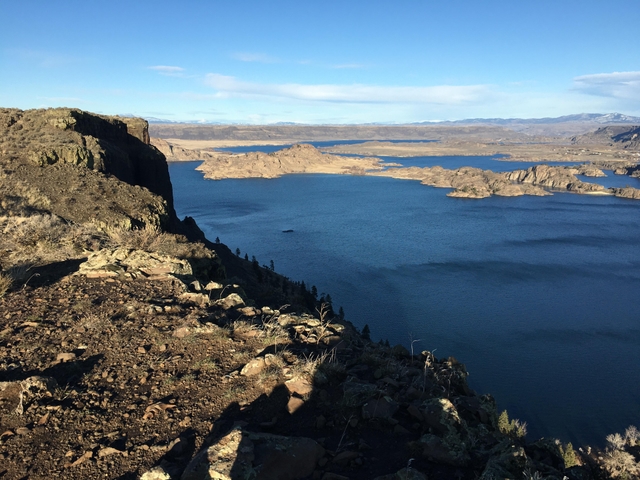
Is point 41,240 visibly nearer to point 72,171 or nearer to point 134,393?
point 134,393

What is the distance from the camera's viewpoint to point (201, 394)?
18.9ft

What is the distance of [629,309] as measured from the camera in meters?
40.0

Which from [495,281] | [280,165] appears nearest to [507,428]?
[495,281]

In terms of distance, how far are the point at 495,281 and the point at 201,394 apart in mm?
46162

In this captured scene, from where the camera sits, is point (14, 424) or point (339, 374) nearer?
point (14, 424)

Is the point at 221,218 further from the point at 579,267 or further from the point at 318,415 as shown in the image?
the point at 318,415

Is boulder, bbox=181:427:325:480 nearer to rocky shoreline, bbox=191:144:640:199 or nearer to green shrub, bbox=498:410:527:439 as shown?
green shrub, bbox=498:410:527:439

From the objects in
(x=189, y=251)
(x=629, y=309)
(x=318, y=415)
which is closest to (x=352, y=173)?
(x=629, y=309)

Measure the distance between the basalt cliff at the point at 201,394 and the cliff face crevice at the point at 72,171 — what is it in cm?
751

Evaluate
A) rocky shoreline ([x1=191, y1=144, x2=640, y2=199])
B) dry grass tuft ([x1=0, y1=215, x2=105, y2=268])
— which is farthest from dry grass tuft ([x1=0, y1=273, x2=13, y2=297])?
rocky shoreline ([x1=191, y1=144, x2=640, y2=199])

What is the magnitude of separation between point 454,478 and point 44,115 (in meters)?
32.1

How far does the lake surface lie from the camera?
28.2 metres

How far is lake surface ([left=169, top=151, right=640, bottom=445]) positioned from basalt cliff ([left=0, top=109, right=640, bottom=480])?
1089 centimetres

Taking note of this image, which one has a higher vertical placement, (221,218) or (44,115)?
(44,115)
